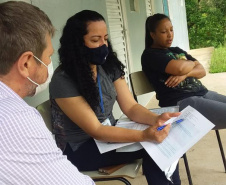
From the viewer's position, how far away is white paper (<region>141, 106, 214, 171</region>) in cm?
148

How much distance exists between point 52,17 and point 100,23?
0.71 meters

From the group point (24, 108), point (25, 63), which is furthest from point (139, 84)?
point (24, 108)

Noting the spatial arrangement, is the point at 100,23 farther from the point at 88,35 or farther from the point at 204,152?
the point at 204,152

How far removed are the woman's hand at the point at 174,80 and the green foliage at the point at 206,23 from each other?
1326 centimetres

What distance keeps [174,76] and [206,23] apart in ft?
46.8

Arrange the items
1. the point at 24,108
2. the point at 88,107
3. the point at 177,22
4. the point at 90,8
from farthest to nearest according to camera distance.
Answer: the point at 177,22 < the point at 90,8 < the point at 88,107 < the point at 24,108

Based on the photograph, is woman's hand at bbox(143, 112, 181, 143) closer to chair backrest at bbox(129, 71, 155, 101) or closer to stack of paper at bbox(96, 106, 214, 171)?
stack of paper at bbox(96, 106, 214, 171)

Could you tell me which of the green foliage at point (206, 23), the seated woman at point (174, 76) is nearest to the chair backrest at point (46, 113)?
the seated woman at point (174, 76)

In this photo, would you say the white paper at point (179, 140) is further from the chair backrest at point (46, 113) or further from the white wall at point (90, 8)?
the white wall at point (90, 8)

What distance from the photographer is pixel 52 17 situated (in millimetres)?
2350

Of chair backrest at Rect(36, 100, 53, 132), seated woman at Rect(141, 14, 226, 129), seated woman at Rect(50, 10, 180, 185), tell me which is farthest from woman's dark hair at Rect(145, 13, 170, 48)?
chair backrest at Rect(36, 100, 53, 132)

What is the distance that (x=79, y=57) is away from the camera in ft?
5.80

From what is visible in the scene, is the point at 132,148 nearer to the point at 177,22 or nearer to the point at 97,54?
the point at 97,54

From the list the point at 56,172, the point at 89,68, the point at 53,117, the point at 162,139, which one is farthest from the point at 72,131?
the point at 56,172
